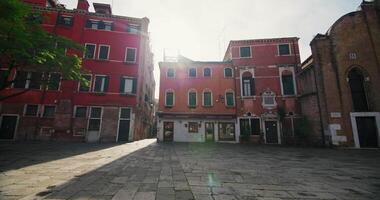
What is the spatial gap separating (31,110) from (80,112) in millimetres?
4398

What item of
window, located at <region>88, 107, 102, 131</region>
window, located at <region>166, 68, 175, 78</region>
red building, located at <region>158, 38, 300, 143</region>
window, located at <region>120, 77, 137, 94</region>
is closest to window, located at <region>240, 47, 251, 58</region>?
red building, located at <region>158, 38, 300, 143</region>

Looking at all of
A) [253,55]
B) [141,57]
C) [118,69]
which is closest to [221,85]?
[253,55]

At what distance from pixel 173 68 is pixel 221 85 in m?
5.83

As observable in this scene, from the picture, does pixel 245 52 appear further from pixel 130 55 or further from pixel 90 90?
pixel 90 90

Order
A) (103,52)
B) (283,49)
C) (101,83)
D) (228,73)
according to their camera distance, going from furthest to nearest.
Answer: (228,73) → (283,49) → (103,52) → (101,83)

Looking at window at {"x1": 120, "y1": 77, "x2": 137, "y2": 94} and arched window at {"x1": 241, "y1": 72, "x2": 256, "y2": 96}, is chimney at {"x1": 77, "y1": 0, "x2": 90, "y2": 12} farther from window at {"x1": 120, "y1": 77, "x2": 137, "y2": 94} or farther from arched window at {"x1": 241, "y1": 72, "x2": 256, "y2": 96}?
arched window at {"x1": 241, "y1": 72, "x2": 256, "y2": 96}

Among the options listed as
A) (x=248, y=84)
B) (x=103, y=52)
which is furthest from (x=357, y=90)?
(x=103, y=52)

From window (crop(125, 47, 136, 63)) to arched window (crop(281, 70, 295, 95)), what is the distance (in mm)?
16365

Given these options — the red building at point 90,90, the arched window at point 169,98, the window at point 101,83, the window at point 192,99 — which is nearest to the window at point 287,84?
the window at point 192,99

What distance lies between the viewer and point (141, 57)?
19.8 metres

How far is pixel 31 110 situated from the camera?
16.6m

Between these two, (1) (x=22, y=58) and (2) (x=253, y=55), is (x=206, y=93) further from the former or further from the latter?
(1) (x=22, y=58)

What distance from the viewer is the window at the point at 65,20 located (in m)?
18.7

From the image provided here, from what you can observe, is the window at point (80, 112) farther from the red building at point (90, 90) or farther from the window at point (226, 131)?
the window at point (226, 131)
